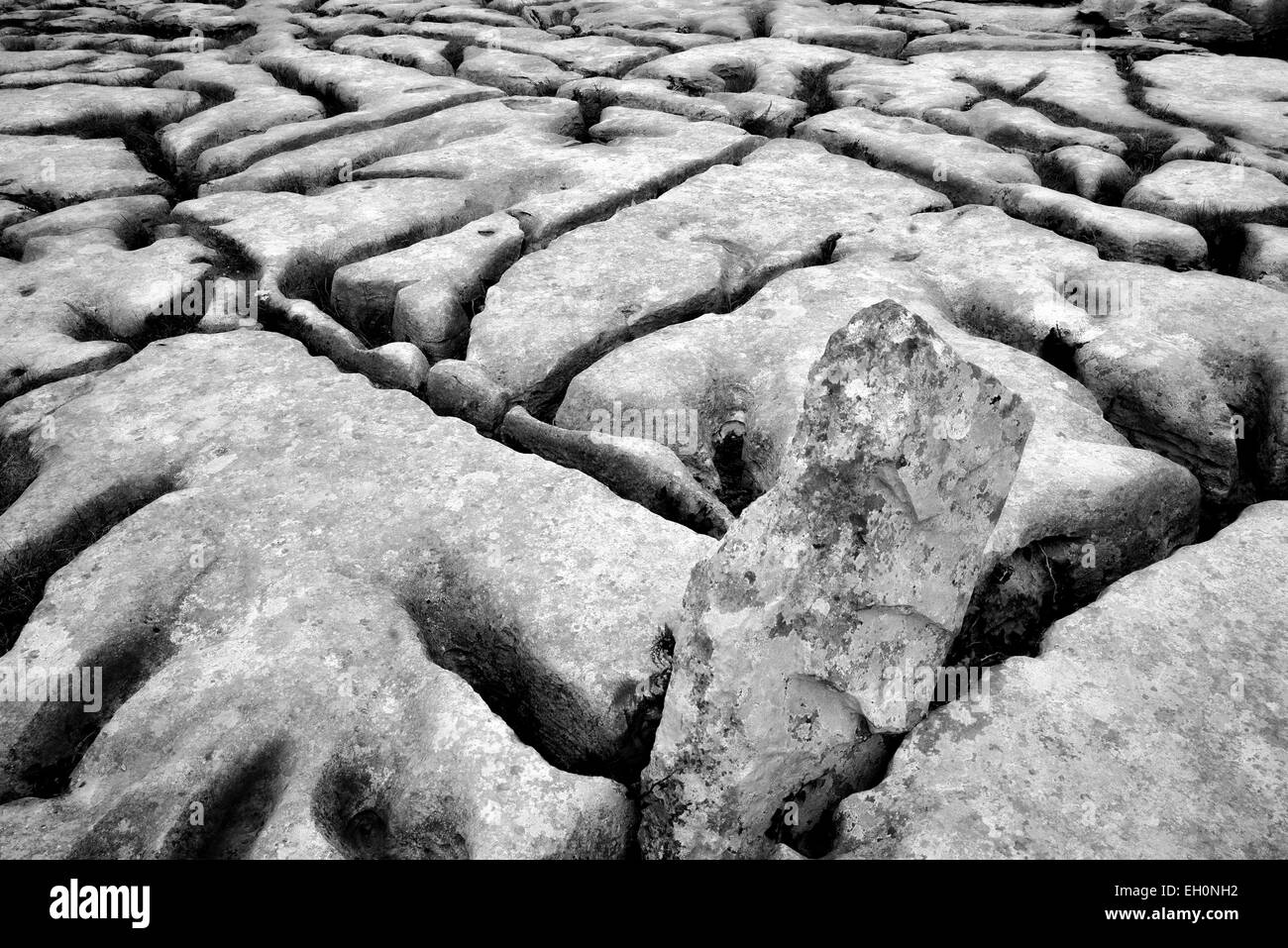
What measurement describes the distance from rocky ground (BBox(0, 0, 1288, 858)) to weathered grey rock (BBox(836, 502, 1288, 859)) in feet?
0.03

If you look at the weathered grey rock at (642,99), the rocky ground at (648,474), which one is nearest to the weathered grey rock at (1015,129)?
the rocky ground at (648,474)

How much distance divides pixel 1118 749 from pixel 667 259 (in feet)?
10.3

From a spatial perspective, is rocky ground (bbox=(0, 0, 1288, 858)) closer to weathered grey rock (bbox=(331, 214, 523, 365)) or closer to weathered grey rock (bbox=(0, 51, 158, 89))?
weathered grey rock (bbox=(331, 214, 523, 365))

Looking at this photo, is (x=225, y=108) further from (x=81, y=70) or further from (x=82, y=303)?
(x=82, y=303)

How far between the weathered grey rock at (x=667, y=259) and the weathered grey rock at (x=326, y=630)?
0.63 meters

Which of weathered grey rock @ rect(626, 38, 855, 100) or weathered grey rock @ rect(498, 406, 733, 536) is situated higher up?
weathered grey rock @ rect(626, 38, 855, 100)

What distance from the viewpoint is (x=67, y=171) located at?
604cm

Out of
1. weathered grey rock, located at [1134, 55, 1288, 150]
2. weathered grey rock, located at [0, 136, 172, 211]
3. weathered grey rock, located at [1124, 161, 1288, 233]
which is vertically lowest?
weathered grey rock, located at [0, 136, 172, 211]

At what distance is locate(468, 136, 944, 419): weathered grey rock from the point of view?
13.5 ft

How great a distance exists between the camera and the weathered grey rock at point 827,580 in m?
2.02

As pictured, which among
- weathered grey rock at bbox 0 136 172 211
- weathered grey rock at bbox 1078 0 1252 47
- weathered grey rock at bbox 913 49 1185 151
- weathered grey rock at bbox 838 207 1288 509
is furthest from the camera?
weathered grey rock at bbox 1078 0 1252 47

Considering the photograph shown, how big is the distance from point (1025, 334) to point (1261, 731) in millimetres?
2187

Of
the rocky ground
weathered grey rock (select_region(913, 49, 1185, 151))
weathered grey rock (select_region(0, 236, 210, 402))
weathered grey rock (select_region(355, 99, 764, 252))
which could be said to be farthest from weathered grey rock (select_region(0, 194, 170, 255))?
weathered grey rock (select_region(913, 49, 1185, 151))

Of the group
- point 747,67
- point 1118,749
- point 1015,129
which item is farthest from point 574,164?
point 1118,749
